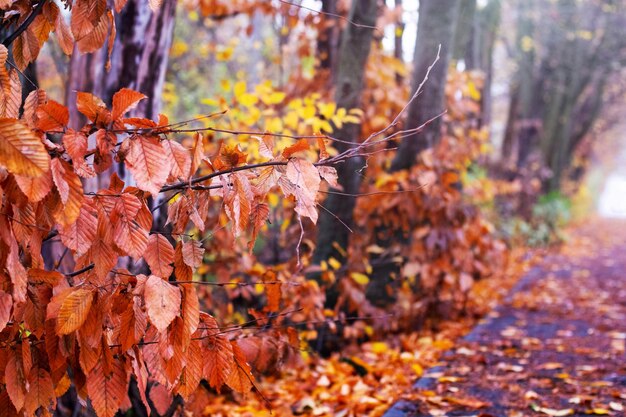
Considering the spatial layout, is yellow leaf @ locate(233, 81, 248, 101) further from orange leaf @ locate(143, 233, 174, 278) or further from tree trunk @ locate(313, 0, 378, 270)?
orange leaf @ locate(143, 233, 174, 278)

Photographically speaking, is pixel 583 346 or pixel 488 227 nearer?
pixel 583 346

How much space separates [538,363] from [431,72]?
264 cm

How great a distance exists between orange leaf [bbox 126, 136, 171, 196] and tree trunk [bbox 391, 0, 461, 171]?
13.7 ft

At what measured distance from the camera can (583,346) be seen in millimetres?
5098

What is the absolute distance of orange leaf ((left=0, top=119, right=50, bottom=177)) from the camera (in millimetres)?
1362

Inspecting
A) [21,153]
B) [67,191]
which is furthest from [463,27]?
[21,153]

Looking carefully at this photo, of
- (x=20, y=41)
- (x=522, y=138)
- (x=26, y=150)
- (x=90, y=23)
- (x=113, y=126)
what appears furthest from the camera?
(x=522, y=138)

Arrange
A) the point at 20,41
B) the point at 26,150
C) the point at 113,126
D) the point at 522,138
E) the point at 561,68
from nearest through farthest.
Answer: the point at 26,150 → the point at 113,126 → the point at 20,41 → the point at 522,138 → the point at 561,68

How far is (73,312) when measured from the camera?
160 centimetres

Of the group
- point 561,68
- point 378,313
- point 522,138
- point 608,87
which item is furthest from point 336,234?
point 608,87

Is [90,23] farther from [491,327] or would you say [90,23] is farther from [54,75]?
[54,75]

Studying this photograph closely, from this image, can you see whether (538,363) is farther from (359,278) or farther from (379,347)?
(359,278)

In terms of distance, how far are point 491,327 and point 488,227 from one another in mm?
956

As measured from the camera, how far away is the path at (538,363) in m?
3.48
